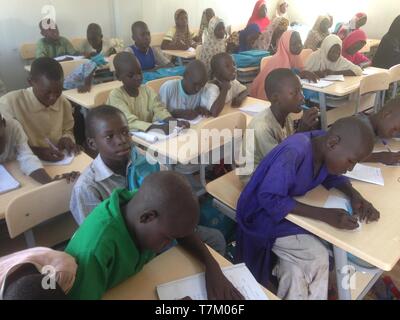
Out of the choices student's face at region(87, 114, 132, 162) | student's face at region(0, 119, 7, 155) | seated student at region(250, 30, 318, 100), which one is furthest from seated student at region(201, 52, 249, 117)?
student's face at region(0, 119, 7, 155)

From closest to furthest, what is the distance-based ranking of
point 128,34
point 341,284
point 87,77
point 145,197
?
point 145,197
point 341,284
point 87,77
point 128,34

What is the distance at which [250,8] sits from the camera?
6359 millimetres

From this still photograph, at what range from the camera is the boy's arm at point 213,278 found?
922 mm

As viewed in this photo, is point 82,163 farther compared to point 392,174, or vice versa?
point 82,163

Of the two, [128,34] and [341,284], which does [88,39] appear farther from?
[341,284]

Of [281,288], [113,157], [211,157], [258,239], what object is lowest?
[281,288]

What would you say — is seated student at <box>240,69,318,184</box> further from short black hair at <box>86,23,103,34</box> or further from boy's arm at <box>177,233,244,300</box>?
short black hair at <box>86,23,103,34</box>

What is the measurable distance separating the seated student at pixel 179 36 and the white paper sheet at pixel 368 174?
145 inches

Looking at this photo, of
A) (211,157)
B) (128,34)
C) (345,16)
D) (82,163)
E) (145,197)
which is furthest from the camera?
(345,16)

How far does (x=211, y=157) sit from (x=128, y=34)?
3640 mm

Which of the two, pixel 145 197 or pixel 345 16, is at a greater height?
pixel 345 16

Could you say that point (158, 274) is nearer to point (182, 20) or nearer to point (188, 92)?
point (188, 92)

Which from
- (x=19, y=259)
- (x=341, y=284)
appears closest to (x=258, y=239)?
(x=341, y=284)

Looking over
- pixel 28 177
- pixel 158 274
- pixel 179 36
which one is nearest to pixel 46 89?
pixel 28 177
